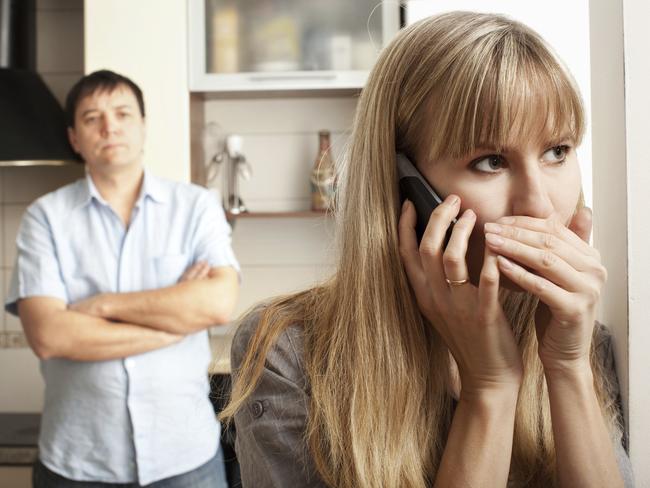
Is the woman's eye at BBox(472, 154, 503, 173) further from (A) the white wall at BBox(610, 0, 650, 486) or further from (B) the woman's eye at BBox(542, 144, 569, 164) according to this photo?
(A) the white wall at BBox(610, 0, 650, 486)

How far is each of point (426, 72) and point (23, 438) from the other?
195 centimetres

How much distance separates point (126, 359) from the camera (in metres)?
1.80

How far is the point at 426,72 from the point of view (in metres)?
0.82

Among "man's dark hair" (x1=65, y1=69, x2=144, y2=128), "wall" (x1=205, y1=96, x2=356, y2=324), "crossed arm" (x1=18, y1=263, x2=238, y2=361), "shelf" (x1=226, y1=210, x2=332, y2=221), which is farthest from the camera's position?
"wall" (x1=205, y1=96, x2=356, y2=324)

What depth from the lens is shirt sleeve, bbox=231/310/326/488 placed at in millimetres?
826

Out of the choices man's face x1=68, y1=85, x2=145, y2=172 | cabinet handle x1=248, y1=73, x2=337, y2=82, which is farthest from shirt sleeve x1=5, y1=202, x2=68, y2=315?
cabinet handle x1=248, y1=73, x2=337, y2=82

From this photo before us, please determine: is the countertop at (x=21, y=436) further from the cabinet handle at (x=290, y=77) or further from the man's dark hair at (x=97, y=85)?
the cabinet handle at (x=290, y=77)

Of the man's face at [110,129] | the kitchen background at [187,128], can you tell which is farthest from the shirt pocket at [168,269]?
the kitchen background at [187,128]

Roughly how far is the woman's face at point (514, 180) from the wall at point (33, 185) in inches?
91.3

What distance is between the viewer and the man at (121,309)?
1.77 metres

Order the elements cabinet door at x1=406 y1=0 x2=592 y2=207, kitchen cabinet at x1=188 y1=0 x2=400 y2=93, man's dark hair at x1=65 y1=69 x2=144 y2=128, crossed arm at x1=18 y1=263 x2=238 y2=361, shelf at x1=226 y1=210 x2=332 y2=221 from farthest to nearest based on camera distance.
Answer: shelf at x1=226 y1=210 x2=332 y2=221 → kitchen cabinet at x1=188 y1=0 x2=400 y2=93 → man's dark hair at x1=65 y1=69 x2=144 y2=128 → crossed arm at x1=18 y1=263 x2=238 y2=361 → cabinet door at x1=406 y1=0 x2=592 y2=207

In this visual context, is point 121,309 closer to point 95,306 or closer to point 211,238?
point 95,306

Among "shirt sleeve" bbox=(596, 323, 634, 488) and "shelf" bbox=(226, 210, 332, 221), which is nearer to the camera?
"shirt sleeve" bbox=(596, 323, 634, 488)

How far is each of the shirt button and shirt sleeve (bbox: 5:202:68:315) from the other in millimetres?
1136
